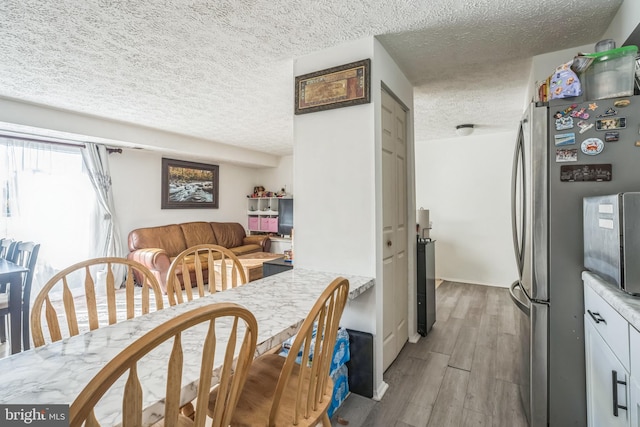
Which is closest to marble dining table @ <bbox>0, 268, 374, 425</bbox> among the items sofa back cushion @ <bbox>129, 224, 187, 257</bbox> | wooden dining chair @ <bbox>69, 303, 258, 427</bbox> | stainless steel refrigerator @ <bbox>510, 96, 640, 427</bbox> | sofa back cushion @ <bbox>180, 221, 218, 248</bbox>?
wooden dining chair @ <bbox>69, 303, 258, 427</bbox>

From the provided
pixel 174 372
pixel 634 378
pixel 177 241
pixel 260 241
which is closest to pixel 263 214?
pixel 260 241

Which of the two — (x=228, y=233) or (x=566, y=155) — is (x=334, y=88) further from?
(x=228, y=233)

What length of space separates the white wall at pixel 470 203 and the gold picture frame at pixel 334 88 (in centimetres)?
338

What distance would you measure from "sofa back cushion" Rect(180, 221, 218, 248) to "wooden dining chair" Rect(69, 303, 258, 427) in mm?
4744

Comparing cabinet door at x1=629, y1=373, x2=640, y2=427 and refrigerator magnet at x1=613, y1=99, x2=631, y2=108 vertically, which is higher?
refrigerator magnet at x1=613, y1=99, x2=631, y2=108

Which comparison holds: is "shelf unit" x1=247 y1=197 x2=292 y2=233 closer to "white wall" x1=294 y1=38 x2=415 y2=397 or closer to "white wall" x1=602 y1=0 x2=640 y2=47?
"white wall" x1=294 y1=38 x2=415 y2=397

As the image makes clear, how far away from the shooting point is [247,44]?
2020 millimetres

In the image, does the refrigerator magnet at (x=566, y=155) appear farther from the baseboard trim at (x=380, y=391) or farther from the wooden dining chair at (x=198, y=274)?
the wooden dining chair at (x=198, y=274)

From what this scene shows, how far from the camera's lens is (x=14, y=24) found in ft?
5.81

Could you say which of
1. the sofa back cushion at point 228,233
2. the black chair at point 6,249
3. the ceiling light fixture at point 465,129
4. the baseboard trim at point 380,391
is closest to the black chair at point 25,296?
the black chair at point 6,249

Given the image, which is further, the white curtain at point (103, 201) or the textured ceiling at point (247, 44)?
the white curtain at point (103, 201)

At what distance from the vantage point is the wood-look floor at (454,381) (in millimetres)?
1737

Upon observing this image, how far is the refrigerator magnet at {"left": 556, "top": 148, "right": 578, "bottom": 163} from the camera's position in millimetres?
1455

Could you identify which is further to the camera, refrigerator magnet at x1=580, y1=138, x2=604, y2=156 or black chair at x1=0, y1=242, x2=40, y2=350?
black chair at x1=0, y1=242, x2=40, y2=350
